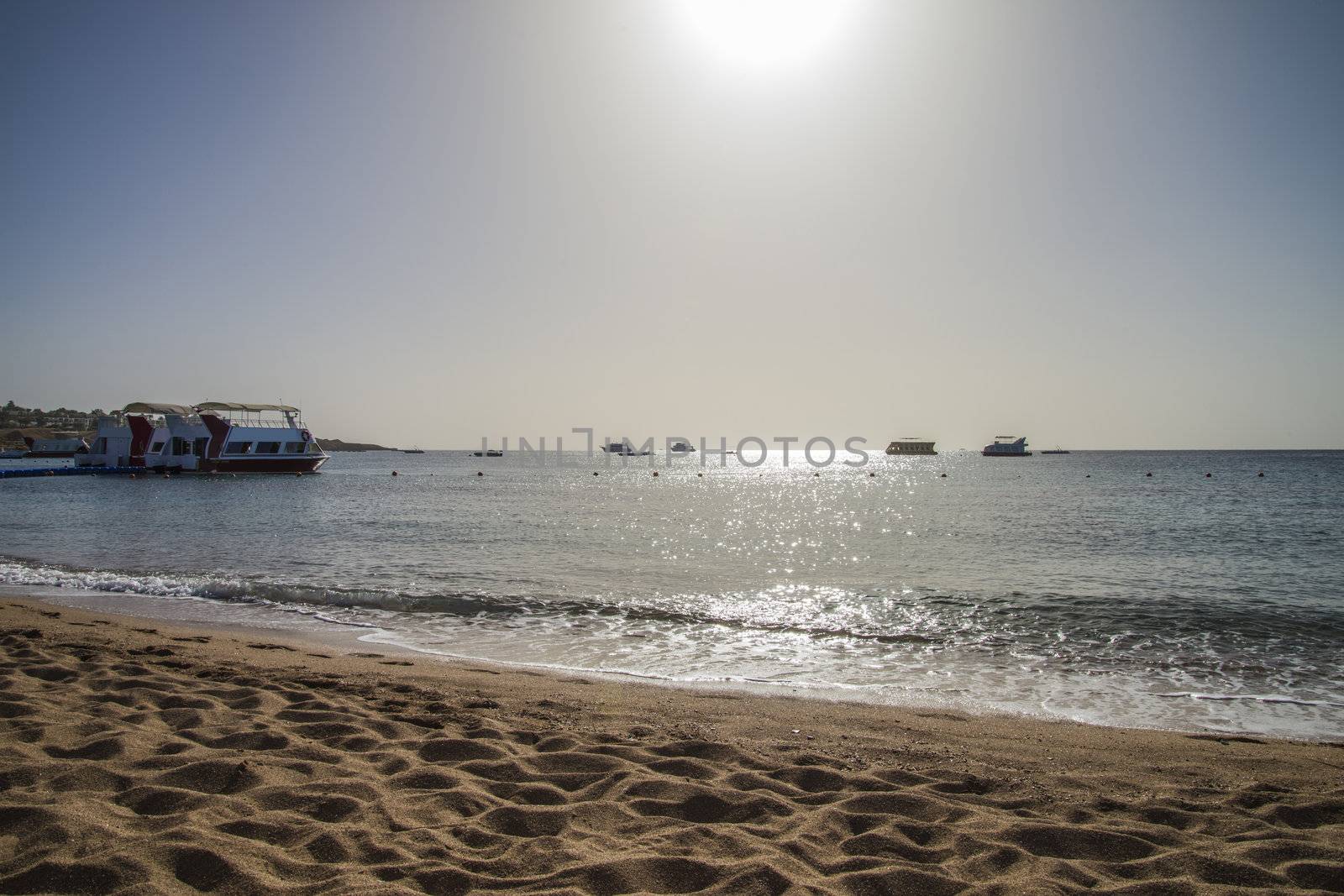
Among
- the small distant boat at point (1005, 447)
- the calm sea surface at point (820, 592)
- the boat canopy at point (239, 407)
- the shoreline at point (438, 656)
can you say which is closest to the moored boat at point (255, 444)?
the boat canopy at point (239, 407)

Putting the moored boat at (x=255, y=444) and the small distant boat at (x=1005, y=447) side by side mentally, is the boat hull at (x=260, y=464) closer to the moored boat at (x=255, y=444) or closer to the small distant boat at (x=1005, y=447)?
the moored boat at (x=255, y=444)

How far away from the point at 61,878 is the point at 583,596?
34.9ft

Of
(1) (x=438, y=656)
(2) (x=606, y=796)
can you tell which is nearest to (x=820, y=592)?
(1) (x=438, y=656)

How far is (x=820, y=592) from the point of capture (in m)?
14.4

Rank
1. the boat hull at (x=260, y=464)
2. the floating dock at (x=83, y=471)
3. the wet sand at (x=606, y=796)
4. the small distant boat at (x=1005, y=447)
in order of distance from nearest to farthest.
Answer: the wet sand at (x=606, y=796) < the floating dock at (x=83, y=471) < the boat hull at (x=260, y=464) < the small distant boat at (x=1005, y=447)

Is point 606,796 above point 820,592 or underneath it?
above

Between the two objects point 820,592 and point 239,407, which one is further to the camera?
point 239,407

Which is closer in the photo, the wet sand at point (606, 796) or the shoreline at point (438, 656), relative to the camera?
the wet sand at point (606, 796)

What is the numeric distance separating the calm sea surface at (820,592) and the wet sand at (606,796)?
167 centimetres

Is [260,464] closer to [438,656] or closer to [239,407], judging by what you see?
[239,407]

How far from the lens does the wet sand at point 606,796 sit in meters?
3.52

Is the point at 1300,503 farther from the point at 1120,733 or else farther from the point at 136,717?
the point at 136,717

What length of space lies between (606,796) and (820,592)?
10502 millimetres

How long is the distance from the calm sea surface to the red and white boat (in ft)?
95.9
